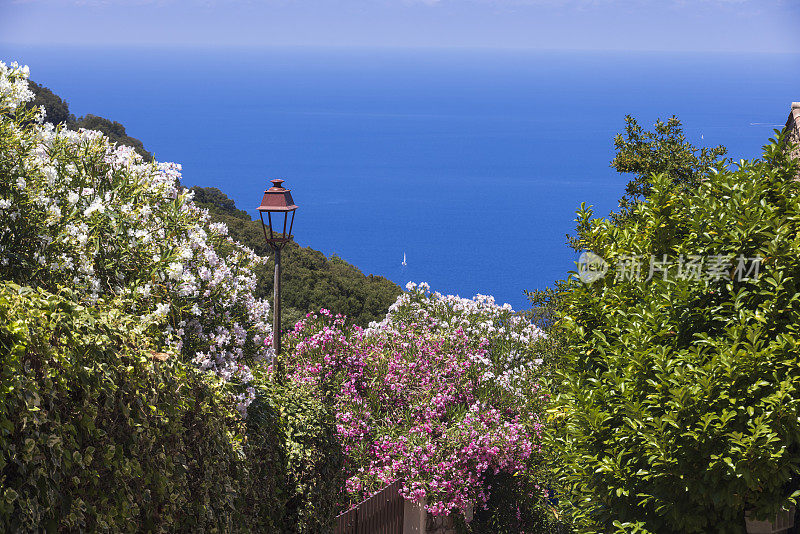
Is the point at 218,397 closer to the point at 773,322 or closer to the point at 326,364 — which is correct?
the point at 773,322

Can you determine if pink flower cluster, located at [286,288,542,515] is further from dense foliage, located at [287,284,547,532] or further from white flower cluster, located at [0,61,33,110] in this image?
white flower cluster, located at [0,61,33,110]

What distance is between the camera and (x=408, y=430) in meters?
12.5

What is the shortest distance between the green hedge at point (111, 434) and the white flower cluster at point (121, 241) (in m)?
0.38

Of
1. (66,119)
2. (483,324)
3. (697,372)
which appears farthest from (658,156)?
(66,119)

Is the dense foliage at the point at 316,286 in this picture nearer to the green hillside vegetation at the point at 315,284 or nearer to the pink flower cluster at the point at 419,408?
the green hillside vegetation at the point at 315,284

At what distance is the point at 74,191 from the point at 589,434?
5169 millimetres

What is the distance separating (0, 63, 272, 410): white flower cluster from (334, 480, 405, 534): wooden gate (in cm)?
418

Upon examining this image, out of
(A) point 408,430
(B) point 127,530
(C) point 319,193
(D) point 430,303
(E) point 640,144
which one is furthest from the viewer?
(C) point 319,193

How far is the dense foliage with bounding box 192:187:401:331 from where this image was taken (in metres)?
28.2

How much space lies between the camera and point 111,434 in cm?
500

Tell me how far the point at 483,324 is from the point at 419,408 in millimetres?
3059

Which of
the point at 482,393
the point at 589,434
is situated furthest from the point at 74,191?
the point at 482,393

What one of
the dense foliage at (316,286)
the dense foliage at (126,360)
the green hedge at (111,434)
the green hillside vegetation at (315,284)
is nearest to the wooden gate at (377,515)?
the dense foliage at (126,360)

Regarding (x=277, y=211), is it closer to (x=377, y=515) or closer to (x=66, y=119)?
(x=377, y=515)
